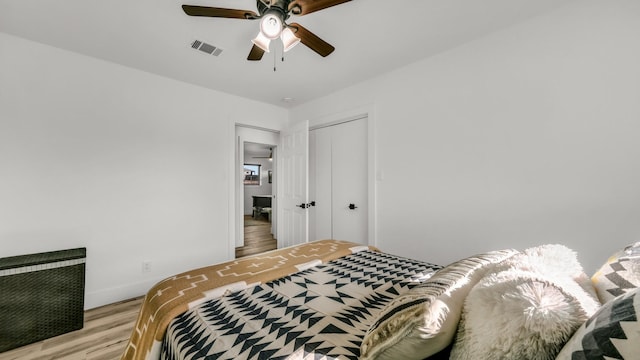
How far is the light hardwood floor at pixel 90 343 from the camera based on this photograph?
5.71 feet

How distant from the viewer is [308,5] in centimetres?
139

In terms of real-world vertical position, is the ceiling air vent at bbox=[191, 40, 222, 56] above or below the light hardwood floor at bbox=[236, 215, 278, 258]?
above

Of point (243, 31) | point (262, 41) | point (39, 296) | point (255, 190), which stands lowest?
point (39, 296)

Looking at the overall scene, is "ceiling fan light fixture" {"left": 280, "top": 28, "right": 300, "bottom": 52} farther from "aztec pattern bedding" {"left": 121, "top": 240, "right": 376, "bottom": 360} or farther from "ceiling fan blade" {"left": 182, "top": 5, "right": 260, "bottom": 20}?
"aztec pattern bedding" {"left": 121, "top": 240, "right": 376, "bottom": 360}

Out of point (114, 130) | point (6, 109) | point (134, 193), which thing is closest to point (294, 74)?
point (114, 130)

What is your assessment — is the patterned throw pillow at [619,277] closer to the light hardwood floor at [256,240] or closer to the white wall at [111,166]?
the white wall at [111,166]

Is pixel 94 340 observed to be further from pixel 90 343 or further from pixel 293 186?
pixel 293 186

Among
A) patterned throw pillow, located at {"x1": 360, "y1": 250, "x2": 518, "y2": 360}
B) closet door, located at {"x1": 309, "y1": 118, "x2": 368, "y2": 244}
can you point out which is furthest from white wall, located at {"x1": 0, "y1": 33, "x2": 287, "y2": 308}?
patterned throw pillow, located at {"x1": 360, "y1": 250, "x2": 518, "y2": 360}

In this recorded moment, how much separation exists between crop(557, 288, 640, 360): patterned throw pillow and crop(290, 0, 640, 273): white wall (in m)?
1.70

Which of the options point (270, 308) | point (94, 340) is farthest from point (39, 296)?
point (270, 308)

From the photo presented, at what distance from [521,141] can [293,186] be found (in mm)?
2625

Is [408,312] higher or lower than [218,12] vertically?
lower

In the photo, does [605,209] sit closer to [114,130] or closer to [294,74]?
[294,74]

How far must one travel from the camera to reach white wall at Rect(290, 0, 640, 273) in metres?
1.59
